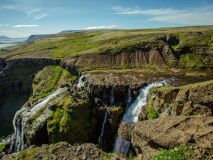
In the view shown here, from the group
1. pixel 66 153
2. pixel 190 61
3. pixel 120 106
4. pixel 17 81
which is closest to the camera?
pixel 66 153

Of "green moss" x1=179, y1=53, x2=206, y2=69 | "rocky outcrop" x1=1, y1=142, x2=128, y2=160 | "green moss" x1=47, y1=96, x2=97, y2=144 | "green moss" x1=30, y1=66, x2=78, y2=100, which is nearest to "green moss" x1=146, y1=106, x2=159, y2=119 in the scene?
"rocky outcrop" x1=1, y1=142, x2=128, y2=160

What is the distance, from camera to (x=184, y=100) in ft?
50.8

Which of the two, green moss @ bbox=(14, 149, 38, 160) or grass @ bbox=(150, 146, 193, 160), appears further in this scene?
green moss @ bbox=(14, 149, 38, 160)

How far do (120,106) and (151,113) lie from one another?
5428 mm

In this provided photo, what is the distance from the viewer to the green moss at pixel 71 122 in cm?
1934

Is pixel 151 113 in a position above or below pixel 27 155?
above

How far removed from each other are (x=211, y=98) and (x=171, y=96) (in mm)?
4452

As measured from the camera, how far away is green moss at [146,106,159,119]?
17.8m

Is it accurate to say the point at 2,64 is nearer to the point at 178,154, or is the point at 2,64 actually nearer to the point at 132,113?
the point at 132,113

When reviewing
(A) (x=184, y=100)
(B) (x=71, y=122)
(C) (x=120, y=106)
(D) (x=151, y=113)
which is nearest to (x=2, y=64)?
(B) (x=71, y=122)

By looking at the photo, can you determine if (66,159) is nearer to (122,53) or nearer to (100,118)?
(100,118)

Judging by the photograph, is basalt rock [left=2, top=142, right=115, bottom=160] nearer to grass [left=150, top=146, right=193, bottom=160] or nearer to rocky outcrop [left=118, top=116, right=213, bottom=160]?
rocky outcrop [left=118, top=116, right=213, bottom=160]

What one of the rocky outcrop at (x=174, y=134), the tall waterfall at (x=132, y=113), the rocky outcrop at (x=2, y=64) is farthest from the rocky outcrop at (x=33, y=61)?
the rocky outcrop at (x=174, y=134)

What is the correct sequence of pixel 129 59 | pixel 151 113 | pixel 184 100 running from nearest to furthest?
pixel 184 100 → pixel 151 113 → pixel 129 59
